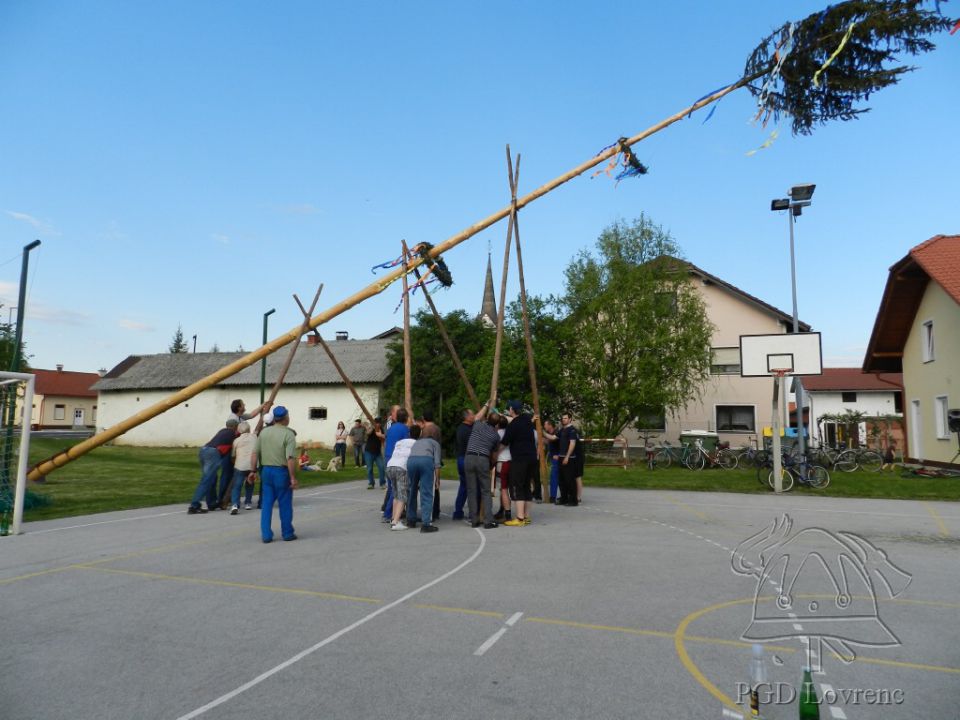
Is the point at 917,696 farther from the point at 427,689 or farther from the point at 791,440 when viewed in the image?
the point at 791,440

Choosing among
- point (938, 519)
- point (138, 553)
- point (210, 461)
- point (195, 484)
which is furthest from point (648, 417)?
point (138, 553)

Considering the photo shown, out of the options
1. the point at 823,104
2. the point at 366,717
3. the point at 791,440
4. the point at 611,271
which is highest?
the point at 611,271

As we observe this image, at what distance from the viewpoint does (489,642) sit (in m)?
4.75

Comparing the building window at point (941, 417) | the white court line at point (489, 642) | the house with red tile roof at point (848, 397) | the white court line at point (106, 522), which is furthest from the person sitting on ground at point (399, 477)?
the house with red tile roof at point (848, 397)

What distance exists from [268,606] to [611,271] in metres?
26.1

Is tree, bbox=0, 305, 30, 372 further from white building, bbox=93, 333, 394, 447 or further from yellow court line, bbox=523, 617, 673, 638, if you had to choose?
yellow court line, bbox=523, 617, 673, 638

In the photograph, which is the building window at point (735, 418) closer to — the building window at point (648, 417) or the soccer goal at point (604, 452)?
the building window at point (648, 417)

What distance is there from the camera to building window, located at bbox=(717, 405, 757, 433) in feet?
116

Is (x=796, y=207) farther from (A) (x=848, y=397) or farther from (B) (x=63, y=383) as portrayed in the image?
(B) (x=63, y=383)

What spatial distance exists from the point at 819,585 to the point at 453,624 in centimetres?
390

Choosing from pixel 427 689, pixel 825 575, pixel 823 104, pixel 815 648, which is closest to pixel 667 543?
pixel 825 575

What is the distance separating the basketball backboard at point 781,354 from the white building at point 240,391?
78.8 feet

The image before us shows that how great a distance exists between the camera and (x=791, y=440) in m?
27.0

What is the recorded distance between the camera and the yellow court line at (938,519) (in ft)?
33.1
